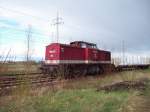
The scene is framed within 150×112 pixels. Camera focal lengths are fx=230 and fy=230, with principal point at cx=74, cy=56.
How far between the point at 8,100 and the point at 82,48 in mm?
13737

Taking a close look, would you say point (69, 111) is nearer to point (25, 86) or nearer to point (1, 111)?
point (25, 86)

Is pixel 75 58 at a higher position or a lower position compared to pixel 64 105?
higher

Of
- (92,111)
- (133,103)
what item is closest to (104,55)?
(133,103)

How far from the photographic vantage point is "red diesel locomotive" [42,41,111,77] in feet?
56.8

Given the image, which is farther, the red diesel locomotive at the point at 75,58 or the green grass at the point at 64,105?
the red diesel locomotive at the point at 75,58

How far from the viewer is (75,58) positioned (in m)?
18.6

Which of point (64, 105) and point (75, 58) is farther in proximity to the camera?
point (75, 58)

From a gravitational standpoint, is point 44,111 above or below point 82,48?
below

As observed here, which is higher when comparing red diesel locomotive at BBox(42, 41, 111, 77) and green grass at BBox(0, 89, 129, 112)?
red diesel locomotive at BBox(42, 41, 111, 77)

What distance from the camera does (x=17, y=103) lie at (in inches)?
231

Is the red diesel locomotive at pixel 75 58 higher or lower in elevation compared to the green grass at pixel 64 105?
higher

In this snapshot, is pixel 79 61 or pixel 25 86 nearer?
pixel 25 86

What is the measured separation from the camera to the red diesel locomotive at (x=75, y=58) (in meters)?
17.3

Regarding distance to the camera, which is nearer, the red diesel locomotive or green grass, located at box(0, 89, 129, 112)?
green grass, located at box(0, 89, 129, 112)
